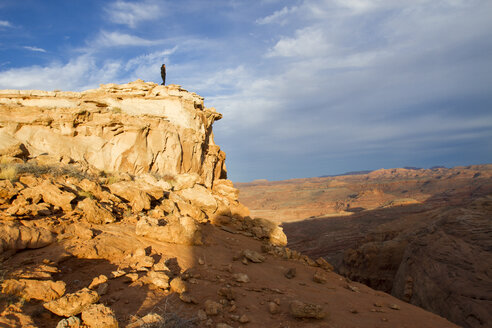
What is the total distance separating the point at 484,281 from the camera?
6.58 metres

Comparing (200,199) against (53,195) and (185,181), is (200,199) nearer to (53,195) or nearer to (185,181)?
(185,181)

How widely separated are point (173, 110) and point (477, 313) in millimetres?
11858

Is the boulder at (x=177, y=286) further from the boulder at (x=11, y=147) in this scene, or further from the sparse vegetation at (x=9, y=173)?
the boulder at (x=11, y=147)

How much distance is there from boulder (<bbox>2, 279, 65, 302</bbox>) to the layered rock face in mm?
6189

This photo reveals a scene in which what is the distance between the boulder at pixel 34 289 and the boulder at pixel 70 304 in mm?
323

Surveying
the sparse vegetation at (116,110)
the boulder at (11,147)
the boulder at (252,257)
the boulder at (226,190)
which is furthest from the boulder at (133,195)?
the boulder at (226,190)

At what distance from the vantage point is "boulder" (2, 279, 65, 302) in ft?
9.79

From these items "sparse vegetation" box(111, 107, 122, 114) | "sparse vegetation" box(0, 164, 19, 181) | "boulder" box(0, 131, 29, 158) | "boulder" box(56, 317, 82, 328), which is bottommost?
"boulder" box(56, 317, 82, 328)

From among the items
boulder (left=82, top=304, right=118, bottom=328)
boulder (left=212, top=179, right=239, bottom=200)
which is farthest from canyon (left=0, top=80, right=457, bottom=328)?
boulder (left=212, top=179, right=239, bottom=200)

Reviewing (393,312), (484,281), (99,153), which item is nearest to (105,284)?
(393,312)

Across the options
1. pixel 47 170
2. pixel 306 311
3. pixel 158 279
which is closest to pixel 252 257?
pixel 306 311

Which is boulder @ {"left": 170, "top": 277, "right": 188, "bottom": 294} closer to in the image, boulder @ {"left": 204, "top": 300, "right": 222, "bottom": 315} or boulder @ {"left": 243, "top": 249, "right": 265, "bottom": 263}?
boulder @ {"left": 204, "top": 300, "right": 222, "bottom": 315}

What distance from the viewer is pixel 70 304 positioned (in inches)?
Result: 111

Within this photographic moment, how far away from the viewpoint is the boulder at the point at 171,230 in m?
A: 5.64
